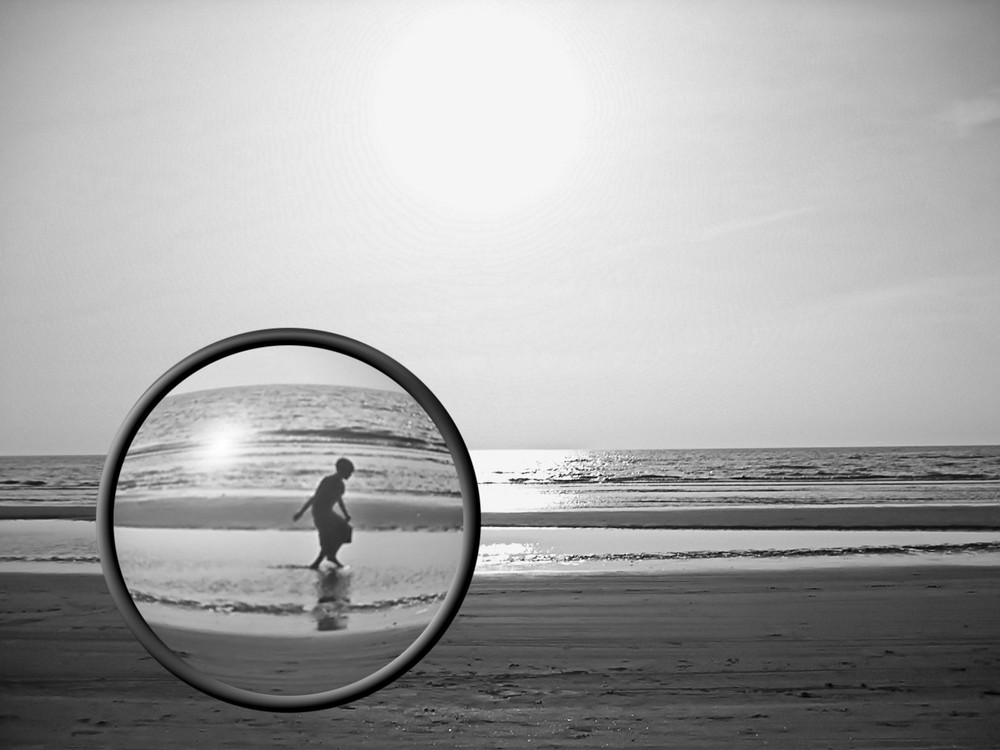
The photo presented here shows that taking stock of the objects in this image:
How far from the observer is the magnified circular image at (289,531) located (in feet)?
3.78

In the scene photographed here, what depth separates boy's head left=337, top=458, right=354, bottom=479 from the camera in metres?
1.22

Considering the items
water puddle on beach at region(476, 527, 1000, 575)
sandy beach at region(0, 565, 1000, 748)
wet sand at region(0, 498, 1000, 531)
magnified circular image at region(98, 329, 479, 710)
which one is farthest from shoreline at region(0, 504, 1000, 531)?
magnified circular image at region(98, 329, 479, 710)

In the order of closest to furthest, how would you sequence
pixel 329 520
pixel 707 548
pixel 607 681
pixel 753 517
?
pixel 329 520 → pixel 607 681 → pixel 707 548 → pixel 753 517

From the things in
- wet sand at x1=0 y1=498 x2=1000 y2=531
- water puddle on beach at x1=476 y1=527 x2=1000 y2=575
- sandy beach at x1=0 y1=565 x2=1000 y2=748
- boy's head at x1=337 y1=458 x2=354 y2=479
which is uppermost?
boy's head at x1=337 y1=458 x2=354 y2=479

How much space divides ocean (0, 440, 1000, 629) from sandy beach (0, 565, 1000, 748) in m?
0.17

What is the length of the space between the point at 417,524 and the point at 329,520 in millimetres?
131

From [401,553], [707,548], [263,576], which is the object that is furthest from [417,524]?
[707,548]

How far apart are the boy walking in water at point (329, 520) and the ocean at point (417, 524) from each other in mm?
14

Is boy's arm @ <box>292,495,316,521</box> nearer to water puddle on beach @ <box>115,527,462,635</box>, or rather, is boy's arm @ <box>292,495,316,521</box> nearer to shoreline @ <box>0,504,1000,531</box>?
water puddle on beach @ <box>115,527,462,635</box>

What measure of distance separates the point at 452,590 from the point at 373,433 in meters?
0.27

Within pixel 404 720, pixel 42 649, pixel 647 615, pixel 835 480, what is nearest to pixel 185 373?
pixel 404 720

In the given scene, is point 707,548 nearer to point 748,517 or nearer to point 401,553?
point 748,517

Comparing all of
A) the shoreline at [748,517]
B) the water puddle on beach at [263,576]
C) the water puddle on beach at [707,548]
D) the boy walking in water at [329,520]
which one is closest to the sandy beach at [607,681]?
the water puddle on beach at [263,576]

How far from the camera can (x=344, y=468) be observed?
1.23 metres
